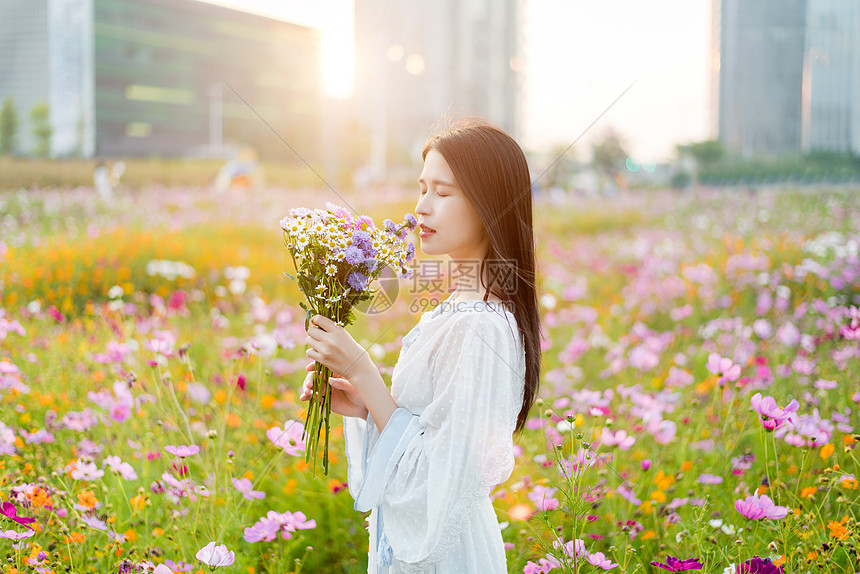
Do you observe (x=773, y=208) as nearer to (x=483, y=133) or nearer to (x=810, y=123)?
(x=483, y=133)

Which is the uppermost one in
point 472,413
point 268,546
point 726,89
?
point 726,89

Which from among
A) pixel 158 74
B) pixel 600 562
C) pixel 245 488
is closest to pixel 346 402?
pixel 245 488

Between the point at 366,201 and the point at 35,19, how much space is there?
3743 cm

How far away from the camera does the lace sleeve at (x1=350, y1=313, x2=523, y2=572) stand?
1.12 meters

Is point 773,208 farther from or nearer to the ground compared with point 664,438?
farther from the ground

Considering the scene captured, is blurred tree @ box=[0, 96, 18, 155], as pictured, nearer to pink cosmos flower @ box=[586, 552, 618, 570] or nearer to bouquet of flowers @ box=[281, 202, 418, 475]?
bouquet of flowers @ box=[281, 202, 418, 475]

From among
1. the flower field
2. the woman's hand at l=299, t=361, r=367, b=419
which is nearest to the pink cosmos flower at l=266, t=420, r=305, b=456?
the flower field

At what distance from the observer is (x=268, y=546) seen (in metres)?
1.88

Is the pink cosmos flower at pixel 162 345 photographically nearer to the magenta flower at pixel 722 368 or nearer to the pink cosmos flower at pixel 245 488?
the pink cosmos flower at pixel 245 488

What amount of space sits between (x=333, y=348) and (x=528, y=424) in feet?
4.81

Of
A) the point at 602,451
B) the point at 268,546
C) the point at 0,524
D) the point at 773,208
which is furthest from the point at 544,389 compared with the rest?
the point at 773,208

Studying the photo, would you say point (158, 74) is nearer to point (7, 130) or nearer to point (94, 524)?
point (7, 130)

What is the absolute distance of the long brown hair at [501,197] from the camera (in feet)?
4.10

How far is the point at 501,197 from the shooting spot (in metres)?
1.26
